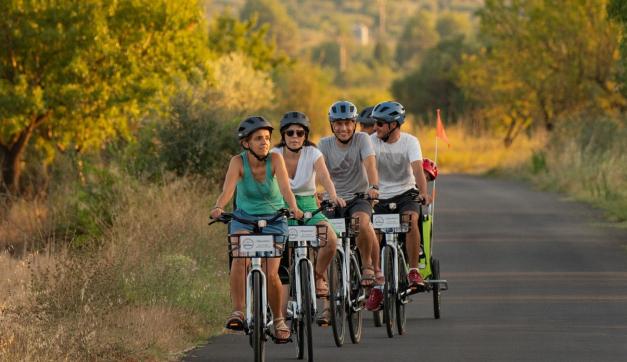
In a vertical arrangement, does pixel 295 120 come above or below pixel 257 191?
above

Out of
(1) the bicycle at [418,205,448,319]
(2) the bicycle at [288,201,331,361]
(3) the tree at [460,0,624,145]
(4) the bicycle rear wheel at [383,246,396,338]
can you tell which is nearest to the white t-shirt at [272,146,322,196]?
(2) the bicycle at [288,201,331,361]

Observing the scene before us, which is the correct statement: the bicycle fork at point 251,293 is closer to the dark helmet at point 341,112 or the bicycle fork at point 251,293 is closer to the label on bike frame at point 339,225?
the label on bike frame at point 339,225

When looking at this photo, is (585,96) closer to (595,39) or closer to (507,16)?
(595,39)

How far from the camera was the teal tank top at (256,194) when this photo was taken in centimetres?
1274

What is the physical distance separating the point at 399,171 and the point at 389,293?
1.44m

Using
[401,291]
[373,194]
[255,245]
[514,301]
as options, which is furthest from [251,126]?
[514,301]

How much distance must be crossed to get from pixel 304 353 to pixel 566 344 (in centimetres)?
213

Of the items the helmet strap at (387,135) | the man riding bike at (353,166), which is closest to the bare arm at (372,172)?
the man riding bike at (353,166)

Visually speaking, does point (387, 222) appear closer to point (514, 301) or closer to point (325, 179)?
point (325, 179)

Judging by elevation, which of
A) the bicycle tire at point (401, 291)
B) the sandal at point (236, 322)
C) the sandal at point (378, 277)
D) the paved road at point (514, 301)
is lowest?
the paved road at point (514, 301)

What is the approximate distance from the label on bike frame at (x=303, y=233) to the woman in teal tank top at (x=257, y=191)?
370mm

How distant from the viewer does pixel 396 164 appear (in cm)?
1602

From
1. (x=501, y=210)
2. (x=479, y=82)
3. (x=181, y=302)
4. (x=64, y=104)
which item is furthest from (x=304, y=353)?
(x=479, y=82)

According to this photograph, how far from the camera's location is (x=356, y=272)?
49.4 feet
